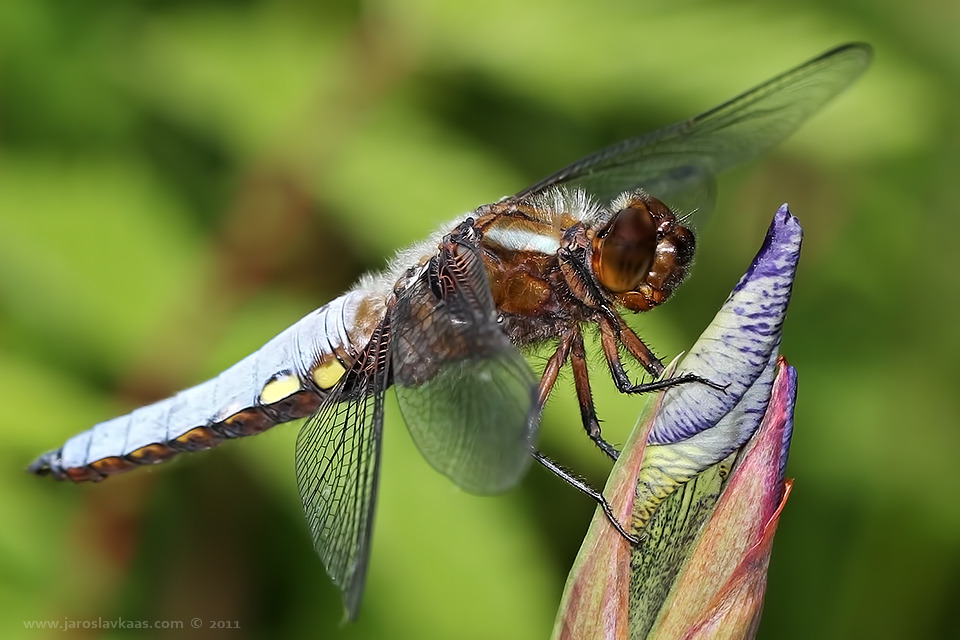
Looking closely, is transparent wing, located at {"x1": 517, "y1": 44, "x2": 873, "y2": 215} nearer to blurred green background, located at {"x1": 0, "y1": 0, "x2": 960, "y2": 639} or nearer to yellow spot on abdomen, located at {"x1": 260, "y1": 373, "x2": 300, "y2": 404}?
blurred green background, located at {"x1": 0, "y1": 0, "x2": 960, "y2": 639}

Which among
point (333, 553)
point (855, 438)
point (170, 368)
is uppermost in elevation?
point (170, 368)

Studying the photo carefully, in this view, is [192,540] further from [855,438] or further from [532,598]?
[855,438]

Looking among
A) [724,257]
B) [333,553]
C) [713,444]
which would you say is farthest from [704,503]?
[724,257]

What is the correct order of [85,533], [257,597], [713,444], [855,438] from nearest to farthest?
1. [713,444]
2. [85,533]
3. [257,597]
4. [855,438]

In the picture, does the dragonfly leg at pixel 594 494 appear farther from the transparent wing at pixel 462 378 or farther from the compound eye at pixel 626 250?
the compound eye at pixel 626 250

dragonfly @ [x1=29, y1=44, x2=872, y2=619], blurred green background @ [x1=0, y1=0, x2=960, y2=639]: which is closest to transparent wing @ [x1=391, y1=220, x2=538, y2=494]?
dragonfly @ [x1=29, y1=44, x2=872, y2=619]

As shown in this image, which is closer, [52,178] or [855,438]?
[52,178]

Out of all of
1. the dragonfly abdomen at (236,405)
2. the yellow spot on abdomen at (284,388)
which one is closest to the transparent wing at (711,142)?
the dragonfly abdomen at (236,405)
